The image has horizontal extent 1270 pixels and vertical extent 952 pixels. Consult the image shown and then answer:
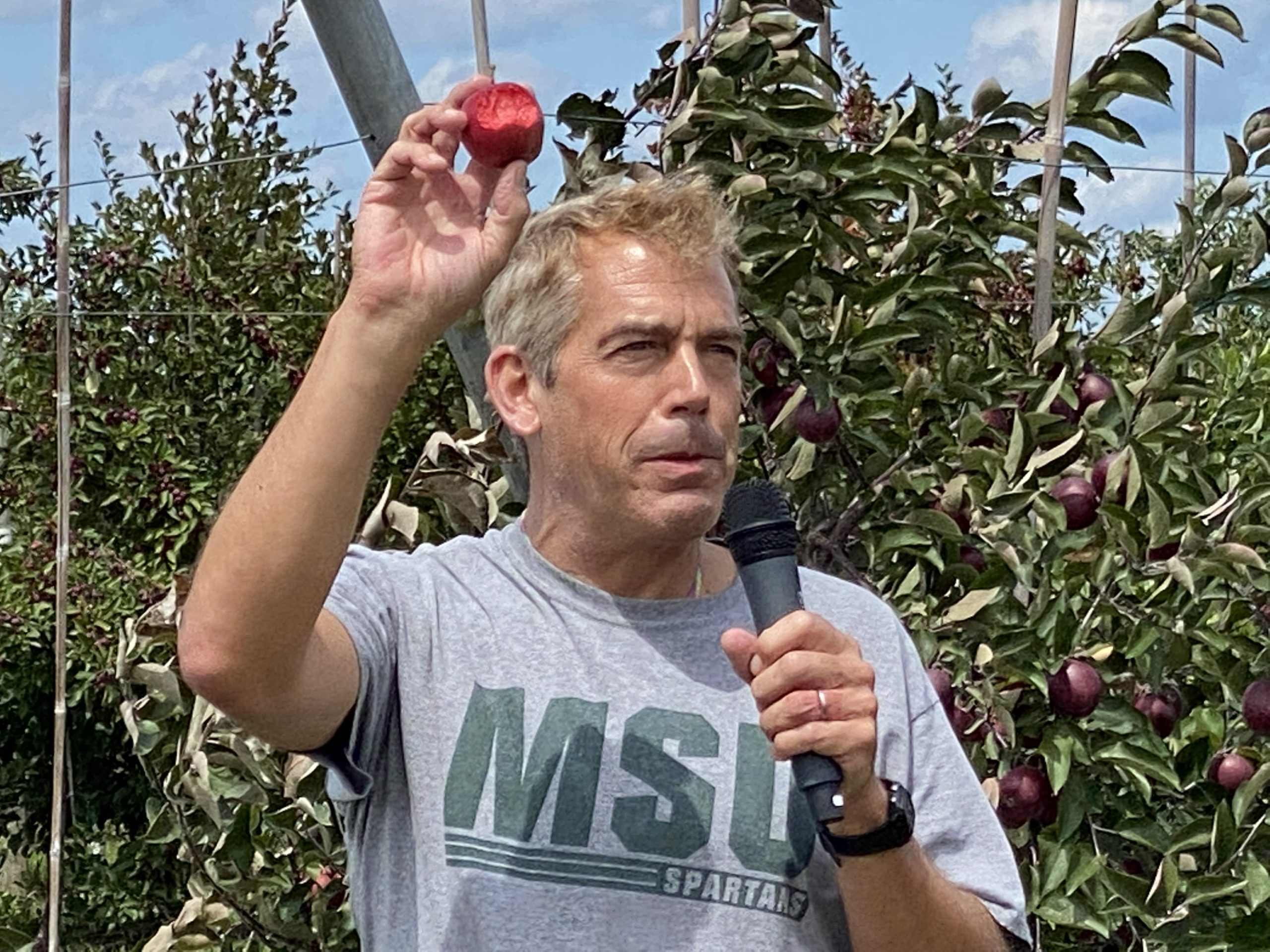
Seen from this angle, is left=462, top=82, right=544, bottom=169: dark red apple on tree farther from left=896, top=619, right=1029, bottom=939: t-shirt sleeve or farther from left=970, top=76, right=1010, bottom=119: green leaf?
left=970, top=76, right=1010, bottom=119: green leaf

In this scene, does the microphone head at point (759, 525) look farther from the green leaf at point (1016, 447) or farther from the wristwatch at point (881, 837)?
the green leaf at point (1016, 447)

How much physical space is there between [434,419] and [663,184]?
3213mm

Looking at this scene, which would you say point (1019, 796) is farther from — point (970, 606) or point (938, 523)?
point (938, 523)

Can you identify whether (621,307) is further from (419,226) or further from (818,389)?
(818,389)

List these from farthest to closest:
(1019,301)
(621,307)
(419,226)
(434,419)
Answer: (434,419), (1019,301), (621,307), (419,226)

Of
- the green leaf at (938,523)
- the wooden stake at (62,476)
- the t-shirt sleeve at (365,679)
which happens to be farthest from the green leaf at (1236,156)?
the wooden stake at (62,476)

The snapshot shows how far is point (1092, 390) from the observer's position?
2.66 m

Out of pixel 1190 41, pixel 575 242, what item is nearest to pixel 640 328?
pixel 575 242

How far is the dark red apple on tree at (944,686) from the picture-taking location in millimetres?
2377

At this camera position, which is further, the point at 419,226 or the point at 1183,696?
the point at 1183,696

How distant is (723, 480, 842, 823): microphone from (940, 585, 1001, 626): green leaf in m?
0.99

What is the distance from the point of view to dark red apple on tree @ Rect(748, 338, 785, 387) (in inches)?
101

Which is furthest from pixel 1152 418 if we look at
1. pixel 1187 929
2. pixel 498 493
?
pixel 498 493

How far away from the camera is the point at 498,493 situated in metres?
2.54
